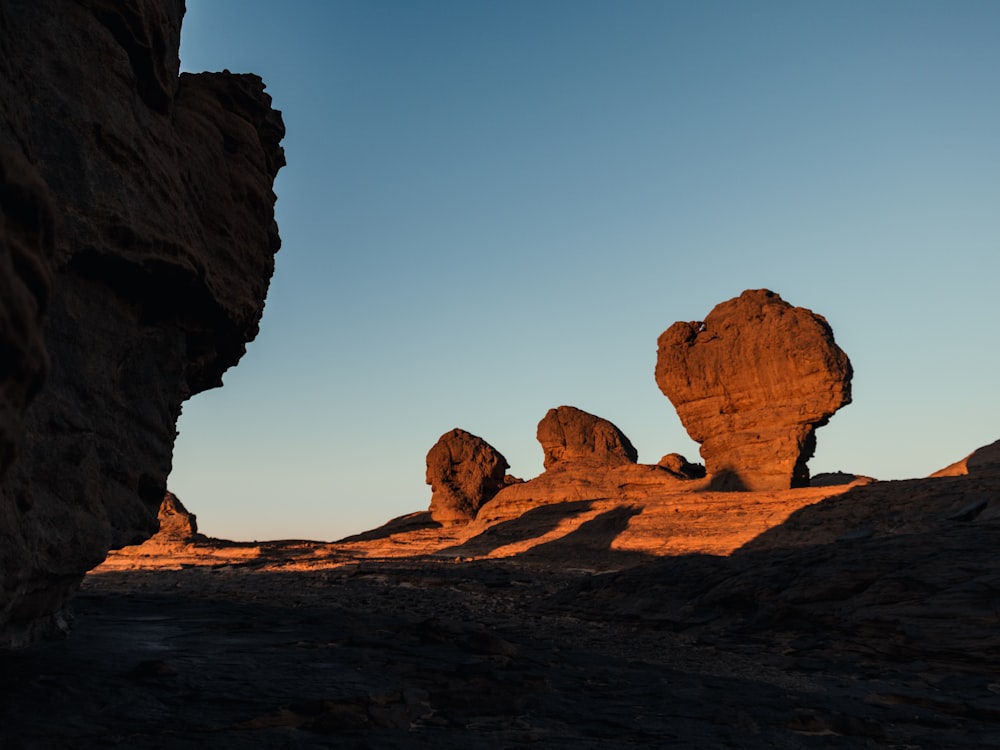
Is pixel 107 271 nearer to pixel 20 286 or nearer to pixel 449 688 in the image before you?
pixel 20 286

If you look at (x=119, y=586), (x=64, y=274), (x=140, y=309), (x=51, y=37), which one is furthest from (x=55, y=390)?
(x=119, y=586)

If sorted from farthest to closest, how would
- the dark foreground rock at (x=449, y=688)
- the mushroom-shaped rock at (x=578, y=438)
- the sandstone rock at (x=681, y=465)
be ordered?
the mushroom-shaped rock at (x=578, y=438) < the sandstone rock at (x=681, y=465) < the dark foreground rock at (x=449, y=688)

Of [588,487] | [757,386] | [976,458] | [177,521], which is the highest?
[757,386]

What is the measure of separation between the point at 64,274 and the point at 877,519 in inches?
935

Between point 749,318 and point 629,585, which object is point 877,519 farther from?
point 749,318

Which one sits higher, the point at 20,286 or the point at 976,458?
the point at 976,458

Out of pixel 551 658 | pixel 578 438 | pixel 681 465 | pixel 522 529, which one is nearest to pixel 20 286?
pixel 551 658

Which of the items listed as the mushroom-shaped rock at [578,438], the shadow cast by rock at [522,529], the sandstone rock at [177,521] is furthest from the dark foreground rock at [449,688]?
the mushroom-shaped rock at [578,438]

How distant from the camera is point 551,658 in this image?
9.39 m

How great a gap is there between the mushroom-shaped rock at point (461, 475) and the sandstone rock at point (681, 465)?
13.8m

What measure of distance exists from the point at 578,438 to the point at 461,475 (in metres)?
10.2

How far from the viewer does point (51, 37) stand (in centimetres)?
737

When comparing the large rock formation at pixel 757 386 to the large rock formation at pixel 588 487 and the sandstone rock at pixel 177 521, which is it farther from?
the sandstone rock at pixel 177 521

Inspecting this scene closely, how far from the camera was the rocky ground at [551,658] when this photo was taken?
18.9ft
